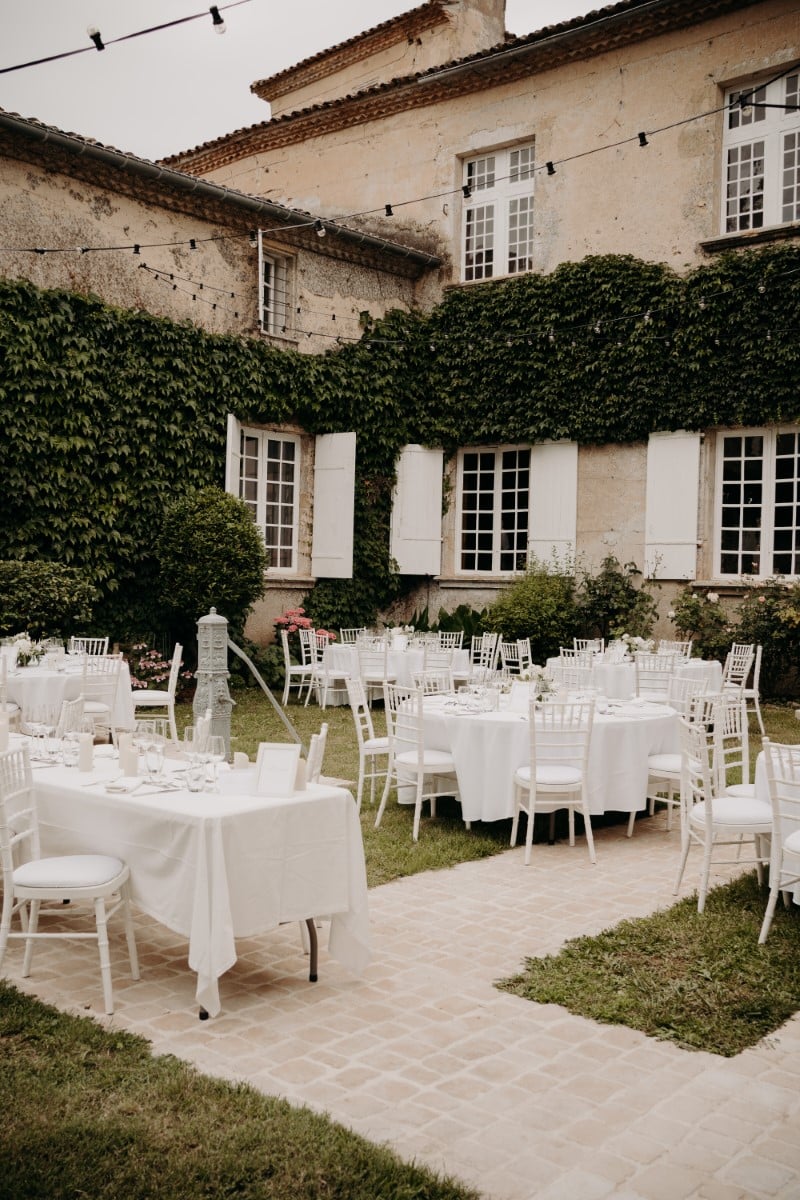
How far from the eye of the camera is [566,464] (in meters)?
14.8

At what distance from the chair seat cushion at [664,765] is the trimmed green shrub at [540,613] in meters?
6.86

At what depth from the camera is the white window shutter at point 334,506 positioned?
14883mm

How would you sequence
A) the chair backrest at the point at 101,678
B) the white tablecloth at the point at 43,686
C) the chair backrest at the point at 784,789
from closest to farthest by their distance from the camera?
the chair backrest at the point at 784,789 < the white tablecloth at the point at 43,686 < the chair backrest at the point at 101,678

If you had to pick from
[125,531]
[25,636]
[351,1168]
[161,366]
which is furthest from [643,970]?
[161,366]

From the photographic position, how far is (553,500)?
14.9 metres

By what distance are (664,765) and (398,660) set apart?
17.3 ft

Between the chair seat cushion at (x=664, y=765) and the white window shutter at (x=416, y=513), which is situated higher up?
the white window shutter at (x=416, y=513)

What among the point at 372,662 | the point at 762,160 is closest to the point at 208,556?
the point at 372,662

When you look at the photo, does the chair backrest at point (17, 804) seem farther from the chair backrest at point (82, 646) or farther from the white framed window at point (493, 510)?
the white framed window at point (493, 510)

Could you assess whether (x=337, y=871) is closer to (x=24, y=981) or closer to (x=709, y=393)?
(x=24, y=981)

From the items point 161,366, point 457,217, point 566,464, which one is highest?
point 457,217

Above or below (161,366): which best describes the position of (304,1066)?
below

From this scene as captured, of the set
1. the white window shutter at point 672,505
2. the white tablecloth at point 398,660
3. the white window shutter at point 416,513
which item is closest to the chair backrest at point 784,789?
the white tablecloth at point 398,660

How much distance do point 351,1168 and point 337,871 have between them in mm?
1501
